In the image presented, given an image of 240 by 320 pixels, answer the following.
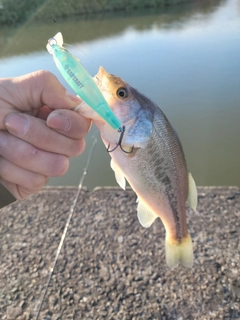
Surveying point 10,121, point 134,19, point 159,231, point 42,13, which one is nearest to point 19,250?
point 159,231

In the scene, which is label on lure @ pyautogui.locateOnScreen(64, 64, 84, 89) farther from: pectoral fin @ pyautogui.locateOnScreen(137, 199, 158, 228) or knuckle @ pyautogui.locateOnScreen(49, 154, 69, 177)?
pectoral fin @ pyautogui.locateOnScreen(137, 199, 158, 228)

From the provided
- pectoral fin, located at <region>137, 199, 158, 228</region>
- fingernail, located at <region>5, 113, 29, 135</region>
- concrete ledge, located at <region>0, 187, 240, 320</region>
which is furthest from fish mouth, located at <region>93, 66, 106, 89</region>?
concrete ledge, located at <region>0, 187, 240, 320</region>

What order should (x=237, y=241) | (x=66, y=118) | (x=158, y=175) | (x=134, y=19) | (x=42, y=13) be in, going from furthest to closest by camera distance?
(x=134, y=19) → (x=42, y=13) → (x=237, y=241) → (x=158, y=175) → (x=66, y=118)

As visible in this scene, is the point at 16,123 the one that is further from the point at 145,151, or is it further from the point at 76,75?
the point at 145,151

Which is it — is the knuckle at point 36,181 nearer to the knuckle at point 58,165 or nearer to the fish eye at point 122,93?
the knuckle at point 58,165

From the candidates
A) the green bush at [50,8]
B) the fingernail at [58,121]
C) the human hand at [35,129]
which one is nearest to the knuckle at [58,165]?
the human hand at [35,129]

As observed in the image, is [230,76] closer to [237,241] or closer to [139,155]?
[237,241]

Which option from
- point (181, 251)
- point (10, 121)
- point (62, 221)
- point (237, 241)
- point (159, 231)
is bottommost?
point (237, 241)

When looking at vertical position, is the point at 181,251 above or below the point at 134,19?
above

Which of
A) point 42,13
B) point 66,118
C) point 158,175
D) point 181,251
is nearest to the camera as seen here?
point 66,118
